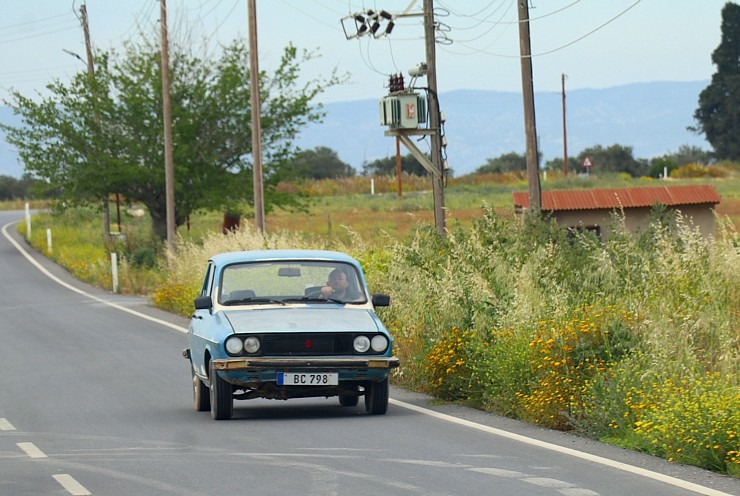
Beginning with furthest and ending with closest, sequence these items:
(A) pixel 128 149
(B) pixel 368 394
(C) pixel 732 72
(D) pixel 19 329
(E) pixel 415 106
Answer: (C) pixel 732 72 → (A) pixel 128 149 → (E) pixel 415 106 → (D) pixel 19 329 → (B) pixel 368 394

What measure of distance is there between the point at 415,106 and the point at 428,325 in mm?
13955

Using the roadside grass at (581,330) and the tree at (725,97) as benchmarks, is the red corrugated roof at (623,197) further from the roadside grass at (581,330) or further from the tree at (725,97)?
the tree at (725,97)

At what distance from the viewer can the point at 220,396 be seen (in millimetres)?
13039

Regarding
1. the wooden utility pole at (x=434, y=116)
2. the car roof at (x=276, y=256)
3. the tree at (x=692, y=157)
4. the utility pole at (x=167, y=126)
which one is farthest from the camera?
the tree at (x=692, y=157)

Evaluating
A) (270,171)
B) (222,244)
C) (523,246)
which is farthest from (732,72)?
(523,246)

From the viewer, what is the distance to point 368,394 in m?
13.4

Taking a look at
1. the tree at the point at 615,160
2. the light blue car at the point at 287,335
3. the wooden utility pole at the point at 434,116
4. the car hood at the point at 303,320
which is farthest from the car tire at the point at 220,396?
the tree at the point at 615,160

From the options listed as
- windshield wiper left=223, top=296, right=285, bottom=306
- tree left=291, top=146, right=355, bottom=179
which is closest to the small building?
windshield wiper left=223, top=296, right=285, bottom=306

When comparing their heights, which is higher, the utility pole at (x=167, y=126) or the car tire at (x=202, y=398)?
the utility pole at (x=167, y=126)

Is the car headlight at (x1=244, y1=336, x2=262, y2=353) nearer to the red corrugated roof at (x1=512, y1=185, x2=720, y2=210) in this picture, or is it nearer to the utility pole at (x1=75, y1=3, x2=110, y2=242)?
the red corrugated roof at (x1=512, y1=185, x2=720, y2=210)

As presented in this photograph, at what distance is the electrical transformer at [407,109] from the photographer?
29234 mm

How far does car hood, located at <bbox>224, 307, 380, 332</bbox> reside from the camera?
42.3 ft

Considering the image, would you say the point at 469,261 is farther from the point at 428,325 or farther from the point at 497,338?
the point at 497,338

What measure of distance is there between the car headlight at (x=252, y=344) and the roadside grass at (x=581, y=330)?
2.38m
